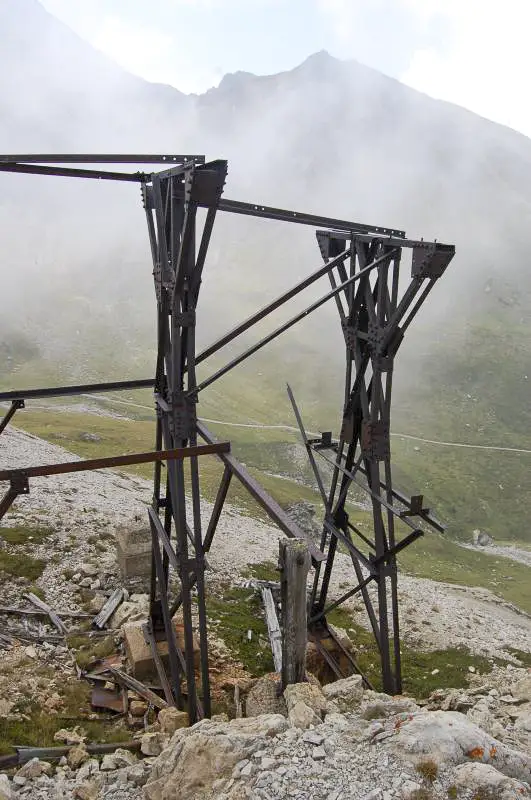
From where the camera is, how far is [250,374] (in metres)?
102

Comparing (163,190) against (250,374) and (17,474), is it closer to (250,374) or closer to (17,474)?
(17,474)

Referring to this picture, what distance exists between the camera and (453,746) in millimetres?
6090

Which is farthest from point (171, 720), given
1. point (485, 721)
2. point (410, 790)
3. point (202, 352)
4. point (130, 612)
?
point (202, 352)

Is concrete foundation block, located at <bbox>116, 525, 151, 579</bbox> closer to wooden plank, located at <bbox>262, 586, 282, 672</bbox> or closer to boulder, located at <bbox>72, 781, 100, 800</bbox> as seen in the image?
wooden plank, located at <bbox>262, 586, 282, 672</bbox>

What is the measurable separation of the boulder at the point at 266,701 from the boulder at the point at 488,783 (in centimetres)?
315

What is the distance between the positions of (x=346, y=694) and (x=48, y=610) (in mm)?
8522

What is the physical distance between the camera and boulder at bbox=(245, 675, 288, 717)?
856 cm

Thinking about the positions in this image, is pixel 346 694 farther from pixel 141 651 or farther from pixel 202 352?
pixel 202 352

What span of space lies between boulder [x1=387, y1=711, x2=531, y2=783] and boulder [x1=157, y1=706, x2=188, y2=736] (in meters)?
4.59

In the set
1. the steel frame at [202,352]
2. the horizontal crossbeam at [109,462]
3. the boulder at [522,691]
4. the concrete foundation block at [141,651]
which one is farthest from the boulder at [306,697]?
the boulder at [522,691]

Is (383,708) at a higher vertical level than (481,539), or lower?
higher

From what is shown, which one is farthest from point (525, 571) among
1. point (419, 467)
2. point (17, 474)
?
point (17, 474)

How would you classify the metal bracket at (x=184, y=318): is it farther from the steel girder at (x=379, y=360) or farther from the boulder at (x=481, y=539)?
the boulder at (x=481, y=539)

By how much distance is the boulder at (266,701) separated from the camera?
856 cm
